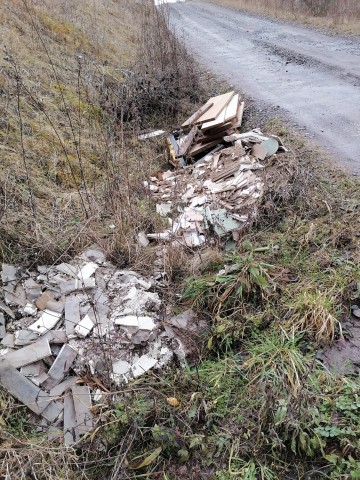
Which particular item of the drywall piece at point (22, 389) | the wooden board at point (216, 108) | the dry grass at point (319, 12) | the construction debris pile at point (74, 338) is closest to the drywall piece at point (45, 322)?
the construction debris pile at point (74, 338)

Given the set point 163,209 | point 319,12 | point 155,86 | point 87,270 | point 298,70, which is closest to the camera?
point 87,270

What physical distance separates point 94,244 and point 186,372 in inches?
69.1

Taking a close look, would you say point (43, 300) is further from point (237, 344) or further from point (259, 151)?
point (259, 151)

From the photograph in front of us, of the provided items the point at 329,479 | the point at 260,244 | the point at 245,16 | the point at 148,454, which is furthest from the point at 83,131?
the point at 245,16

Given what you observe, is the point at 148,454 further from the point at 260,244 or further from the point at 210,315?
the point at 260,244

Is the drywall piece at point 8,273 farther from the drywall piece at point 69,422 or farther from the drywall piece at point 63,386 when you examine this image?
the drywall piece at point 69,422

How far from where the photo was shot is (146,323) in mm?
3068

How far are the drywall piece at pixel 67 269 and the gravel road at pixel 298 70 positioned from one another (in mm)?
3445

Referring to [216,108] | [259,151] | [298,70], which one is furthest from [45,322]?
[298,70]

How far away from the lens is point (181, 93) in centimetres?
728

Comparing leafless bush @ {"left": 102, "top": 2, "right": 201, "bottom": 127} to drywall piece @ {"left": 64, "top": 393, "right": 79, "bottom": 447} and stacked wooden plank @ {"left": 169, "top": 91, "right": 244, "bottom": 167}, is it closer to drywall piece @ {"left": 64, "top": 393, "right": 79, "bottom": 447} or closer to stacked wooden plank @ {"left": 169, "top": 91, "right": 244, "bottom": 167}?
stacked wooden plank @ {"left": 169, "top": 91, "right": 244, "bottom": 167}

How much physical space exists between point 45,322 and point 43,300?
227 millimetres

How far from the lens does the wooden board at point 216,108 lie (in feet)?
18.9

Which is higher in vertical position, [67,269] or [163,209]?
[163,209]
